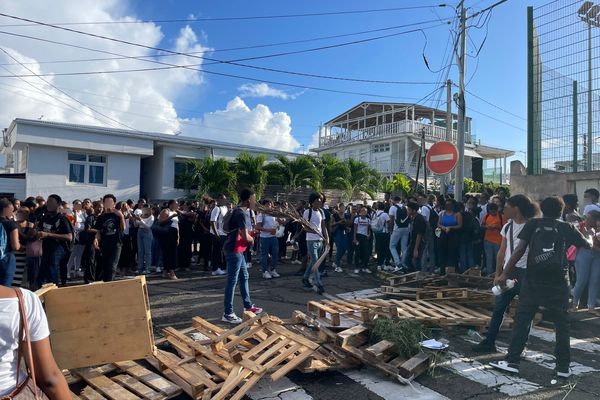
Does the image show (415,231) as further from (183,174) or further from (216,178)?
(183,174)

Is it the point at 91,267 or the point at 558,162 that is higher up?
the point at 558,162

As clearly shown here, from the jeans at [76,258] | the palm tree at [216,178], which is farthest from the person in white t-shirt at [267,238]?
the palm tree at [216,178]

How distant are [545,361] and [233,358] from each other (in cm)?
362

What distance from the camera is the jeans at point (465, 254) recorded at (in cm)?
977

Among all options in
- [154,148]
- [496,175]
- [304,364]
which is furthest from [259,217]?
[496,175]

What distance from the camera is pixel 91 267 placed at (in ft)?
26.7

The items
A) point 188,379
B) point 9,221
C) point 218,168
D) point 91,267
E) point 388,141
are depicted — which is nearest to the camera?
point 188,379

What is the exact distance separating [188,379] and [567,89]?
10417 millimetres

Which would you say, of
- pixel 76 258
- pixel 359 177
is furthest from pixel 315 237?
pixel 359 177

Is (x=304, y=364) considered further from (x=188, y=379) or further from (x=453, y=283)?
(x=453, y=283)

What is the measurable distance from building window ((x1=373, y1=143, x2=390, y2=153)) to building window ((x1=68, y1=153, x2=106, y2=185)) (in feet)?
69.9

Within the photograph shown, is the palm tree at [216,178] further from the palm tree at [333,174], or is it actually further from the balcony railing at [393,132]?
the balcony railing at [393,132]

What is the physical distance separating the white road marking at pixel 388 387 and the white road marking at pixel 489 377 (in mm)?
633

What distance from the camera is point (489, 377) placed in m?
4.43
